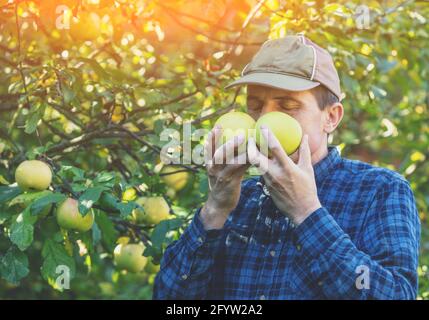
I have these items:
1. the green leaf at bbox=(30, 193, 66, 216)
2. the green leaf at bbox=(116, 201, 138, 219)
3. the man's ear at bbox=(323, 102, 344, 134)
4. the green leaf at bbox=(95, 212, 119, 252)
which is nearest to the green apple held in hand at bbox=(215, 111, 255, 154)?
the man's ear at bbox=(323, 102, 344, 134)

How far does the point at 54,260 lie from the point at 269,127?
38.3 inches

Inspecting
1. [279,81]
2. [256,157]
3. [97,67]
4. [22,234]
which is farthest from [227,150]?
[97,67]

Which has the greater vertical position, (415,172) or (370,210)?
(370,210)

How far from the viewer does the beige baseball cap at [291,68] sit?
225cm

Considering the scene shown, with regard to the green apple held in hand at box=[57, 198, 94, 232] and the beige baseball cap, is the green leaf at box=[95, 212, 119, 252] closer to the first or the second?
the green apple held in hand at box=[57, 198, 94, 232]

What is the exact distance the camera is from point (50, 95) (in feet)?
9.62

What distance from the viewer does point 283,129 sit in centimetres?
212

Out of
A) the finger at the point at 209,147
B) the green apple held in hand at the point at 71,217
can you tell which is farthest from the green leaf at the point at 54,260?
the finger at the point at 209,147

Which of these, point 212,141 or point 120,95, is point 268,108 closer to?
point 212,141

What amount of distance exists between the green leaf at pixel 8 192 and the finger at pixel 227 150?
0.87 meters

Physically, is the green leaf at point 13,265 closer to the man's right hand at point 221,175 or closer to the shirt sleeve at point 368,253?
the man's right hand at point 221,175

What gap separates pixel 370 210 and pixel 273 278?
33cm
